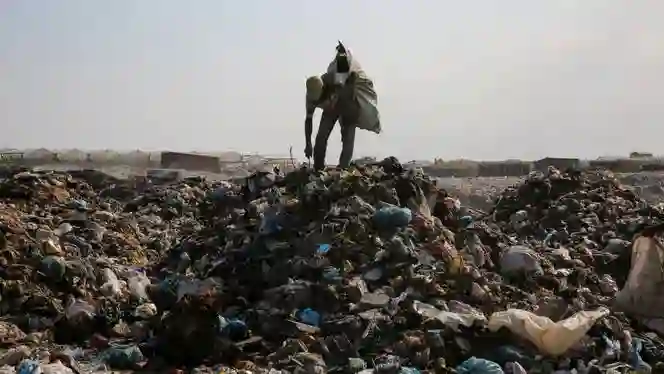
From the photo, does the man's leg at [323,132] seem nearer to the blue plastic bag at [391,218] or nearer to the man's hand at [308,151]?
the man's hand at [308,151]

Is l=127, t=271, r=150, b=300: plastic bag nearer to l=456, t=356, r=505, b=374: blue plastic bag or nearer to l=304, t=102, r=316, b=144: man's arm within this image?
l=304, t=102, r=316, b=144: man's arm

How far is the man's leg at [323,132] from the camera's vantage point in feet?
23.8

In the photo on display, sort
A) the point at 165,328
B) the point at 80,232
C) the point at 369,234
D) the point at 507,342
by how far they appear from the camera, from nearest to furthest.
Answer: the point at 507,342 → the point at 165,328 → the point at 369,234 → the point at 80,232

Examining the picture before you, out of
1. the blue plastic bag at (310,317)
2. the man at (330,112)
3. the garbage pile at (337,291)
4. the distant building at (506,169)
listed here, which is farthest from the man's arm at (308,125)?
the distant building at (506,169)

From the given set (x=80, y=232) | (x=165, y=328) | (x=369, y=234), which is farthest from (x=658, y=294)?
(x=80, y=232)

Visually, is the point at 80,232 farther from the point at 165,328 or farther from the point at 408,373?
the point at 408,373

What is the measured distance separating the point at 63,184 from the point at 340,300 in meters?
7.70

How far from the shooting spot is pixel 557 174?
10297 mm

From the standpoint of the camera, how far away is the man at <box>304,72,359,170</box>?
7078mm

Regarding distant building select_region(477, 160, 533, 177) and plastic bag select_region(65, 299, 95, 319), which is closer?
plastic bag select_region(65, 299, 95, 319)

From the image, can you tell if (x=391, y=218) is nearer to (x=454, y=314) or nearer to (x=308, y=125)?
(x=454, y=314)

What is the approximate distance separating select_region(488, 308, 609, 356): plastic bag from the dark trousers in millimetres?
3224

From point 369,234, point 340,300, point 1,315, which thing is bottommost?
point 1,315

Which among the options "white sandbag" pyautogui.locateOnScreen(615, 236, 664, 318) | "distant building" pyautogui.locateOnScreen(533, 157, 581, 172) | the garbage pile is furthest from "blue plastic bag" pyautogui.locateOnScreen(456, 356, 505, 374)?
"distant building" pyautogui.locateOnScreen(533, 157, 581, 172)
